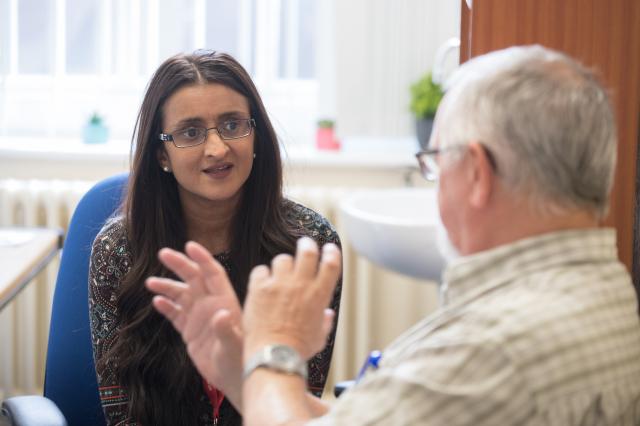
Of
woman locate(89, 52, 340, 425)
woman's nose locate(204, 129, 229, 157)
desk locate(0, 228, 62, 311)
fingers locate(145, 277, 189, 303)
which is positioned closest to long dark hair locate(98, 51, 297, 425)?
woman locate(89, 52, 340, 425)

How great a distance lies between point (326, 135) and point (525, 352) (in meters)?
2.31

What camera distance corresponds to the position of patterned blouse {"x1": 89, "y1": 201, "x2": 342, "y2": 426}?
5.88 ft

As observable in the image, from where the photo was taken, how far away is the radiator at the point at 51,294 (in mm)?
3062

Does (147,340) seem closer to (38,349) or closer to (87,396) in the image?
(87,396)

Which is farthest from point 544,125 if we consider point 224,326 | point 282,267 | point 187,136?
point 187,136

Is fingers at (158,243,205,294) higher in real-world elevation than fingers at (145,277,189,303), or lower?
higher

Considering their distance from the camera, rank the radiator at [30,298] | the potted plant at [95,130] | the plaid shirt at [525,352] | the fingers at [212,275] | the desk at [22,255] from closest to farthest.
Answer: the plaid shirt at [525,352], the fingers at [212,275], the desk at [22,255], the radiator at [30,298], the potted plant at [95,130]

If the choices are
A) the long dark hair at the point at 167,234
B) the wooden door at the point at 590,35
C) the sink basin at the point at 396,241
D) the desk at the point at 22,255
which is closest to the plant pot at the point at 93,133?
the desk at the point at 22,255

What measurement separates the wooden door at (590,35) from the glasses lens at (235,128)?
18.7 inches

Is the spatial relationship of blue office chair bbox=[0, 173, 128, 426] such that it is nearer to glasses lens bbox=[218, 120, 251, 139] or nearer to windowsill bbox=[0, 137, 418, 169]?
glasses lens bbox=[218, 120, 251, 139]

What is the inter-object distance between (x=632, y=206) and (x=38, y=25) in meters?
2.25

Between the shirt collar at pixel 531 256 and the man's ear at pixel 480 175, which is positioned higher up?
the man's ear at pixel 480 175

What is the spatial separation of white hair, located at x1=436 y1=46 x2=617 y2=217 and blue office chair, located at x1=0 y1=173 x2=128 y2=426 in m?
1.06

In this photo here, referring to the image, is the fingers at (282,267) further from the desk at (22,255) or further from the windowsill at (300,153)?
the windowsill at (300,153)
